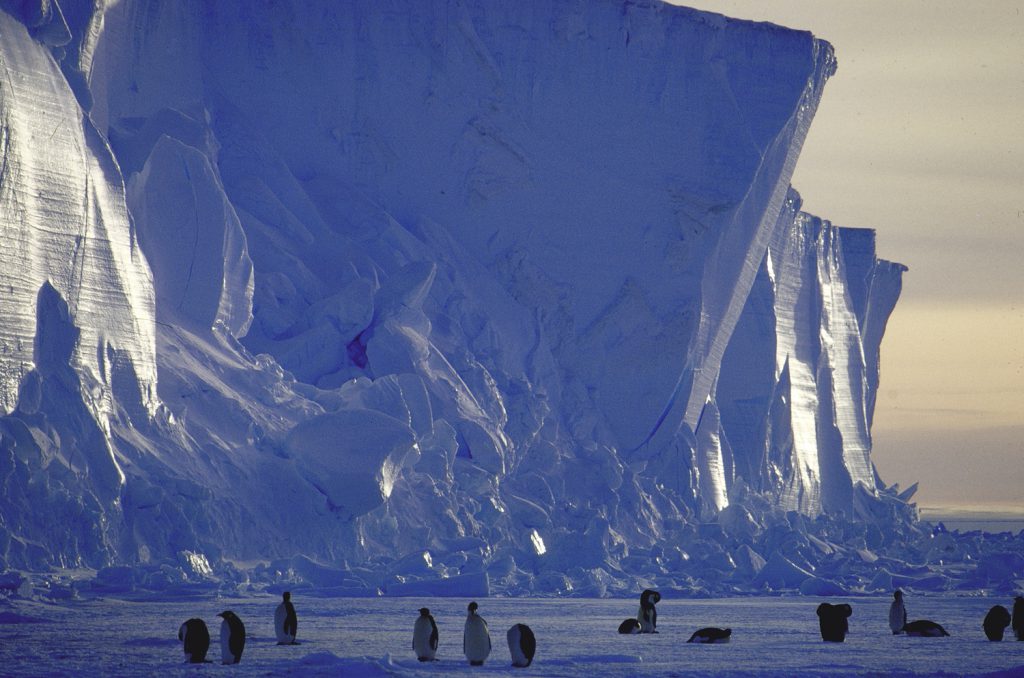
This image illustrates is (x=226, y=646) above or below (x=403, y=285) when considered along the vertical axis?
below

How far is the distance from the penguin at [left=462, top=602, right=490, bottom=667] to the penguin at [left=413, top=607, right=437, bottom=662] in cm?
20

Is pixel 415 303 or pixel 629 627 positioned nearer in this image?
pixel 629 627

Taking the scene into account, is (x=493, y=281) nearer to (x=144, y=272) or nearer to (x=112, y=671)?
(x=144, y=272)

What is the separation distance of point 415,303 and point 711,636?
9.29m

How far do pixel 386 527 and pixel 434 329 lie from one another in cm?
456

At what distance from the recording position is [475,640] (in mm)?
10070

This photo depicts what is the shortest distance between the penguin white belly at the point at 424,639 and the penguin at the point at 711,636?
8.48 feet

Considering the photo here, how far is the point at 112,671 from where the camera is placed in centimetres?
874

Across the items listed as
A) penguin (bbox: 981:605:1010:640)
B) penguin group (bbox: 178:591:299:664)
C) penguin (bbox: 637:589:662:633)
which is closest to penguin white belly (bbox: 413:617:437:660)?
penguin group (bbox: 178:591:299:664)

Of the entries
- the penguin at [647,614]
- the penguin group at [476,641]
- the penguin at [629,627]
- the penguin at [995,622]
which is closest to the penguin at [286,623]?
the penguin group at [476,641]

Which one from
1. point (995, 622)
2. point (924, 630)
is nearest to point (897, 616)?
point (924, 630)

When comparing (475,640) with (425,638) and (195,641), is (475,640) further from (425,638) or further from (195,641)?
(195,641)

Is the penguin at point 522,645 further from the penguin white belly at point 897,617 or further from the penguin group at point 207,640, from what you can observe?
the penguin white belly at point 897,617

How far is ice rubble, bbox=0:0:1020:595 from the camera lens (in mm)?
15906
